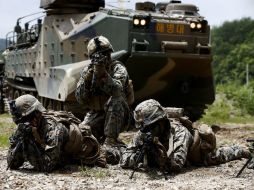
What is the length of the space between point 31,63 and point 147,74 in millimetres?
4021

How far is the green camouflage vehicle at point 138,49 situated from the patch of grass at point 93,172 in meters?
4.48

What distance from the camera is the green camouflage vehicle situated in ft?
38.1

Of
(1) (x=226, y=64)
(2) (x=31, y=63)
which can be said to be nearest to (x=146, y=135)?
(2) (x=31, y=63)

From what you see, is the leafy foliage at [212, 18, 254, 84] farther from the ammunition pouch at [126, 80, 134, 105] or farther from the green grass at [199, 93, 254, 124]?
the ammunition pouch at [126, 80, 134, 105]

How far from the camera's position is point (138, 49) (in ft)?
38.0

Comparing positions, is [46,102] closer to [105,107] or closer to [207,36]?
[207,36]

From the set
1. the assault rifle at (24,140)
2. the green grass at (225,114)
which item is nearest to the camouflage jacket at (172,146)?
the assault rifle at (24,140)

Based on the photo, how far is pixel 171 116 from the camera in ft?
23.9

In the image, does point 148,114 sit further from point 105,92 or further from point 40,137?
point 105,92

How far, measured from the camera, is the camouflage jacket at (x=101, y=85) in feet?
24.9

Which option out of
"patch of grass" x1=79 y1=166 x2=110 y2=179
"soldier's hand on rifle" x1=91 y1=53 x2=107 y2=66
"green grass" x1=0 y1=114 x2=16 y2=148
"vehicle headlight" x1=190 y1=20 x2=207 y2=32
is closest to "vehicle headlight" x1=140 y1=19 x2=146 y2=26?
"vehicle headlight" x1=190 y1=20 x2=207 y2=32

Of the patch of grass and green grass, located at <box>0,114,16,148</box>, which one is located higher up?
the patch of grass

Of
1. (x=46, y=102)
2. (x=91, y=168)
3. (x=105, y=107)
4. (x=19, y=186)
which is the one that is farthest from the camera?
(x=46, y=102)

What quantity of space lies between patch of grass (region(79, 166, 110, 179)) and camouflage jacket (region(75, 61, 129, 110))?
42.0 inches
